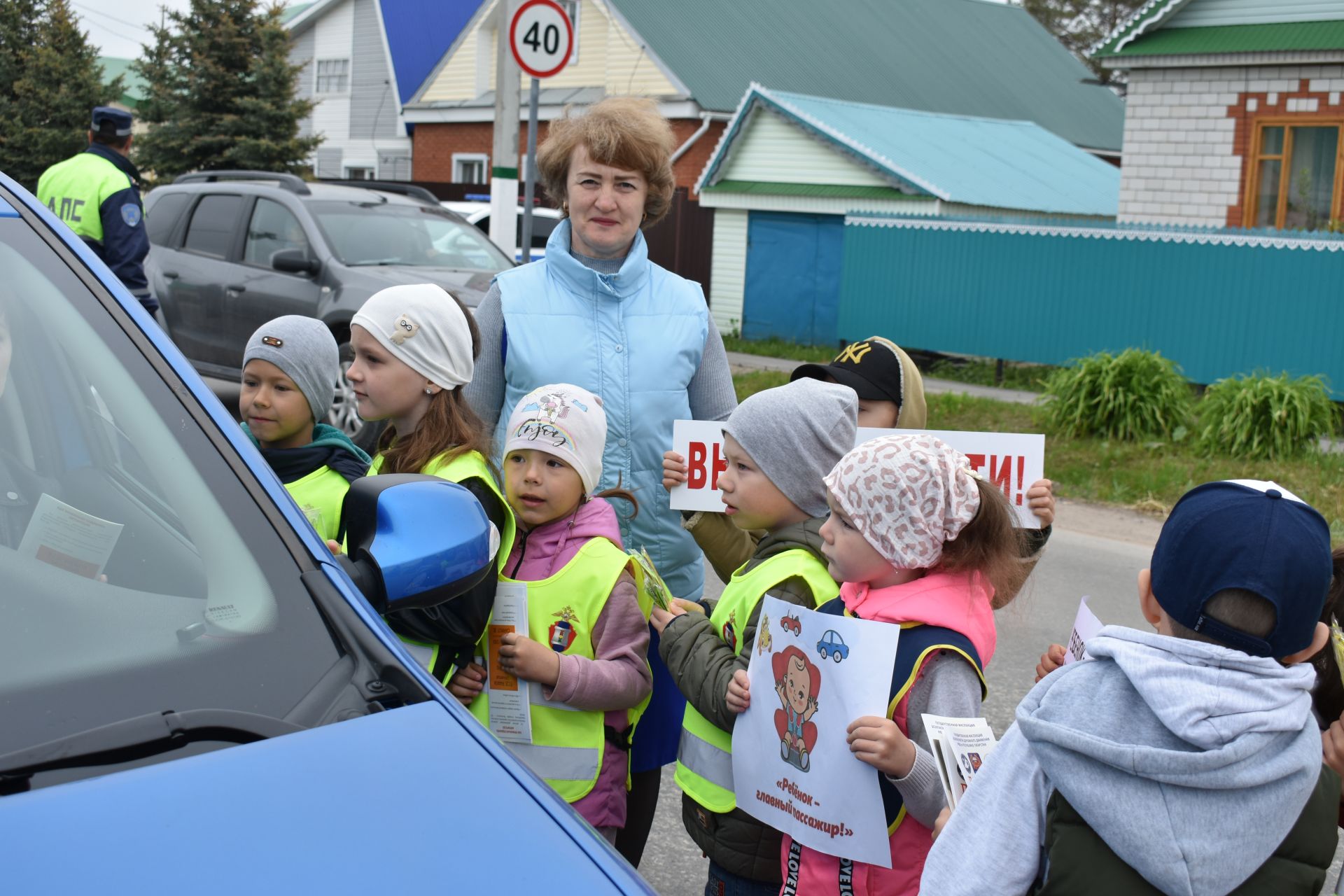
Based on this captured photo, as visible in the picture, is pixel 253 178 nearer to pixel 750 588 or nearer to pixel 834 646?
pixel 750 588

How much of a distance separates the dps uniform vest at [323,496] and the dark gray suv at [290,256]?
6.24m

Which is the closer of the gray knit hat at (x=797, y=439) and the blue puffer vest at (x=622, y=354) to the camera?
the gray knit hat at (x=797, y=439)

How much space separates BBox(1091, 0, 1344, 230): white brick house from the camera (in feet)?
53.9

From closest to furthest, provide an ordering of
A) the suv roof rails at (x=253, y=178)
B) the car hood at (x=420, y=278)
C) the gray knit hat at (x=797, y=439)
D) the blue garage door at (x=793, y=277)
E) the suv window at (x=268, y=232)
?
the gray knit hat at (x=797, y=439) → the car hood at (x=420, y=278) → the suv window at (x=268, y=232) → the suv roof rails at (x=253, y=178) → the blue garage door at (x=793, y=277)

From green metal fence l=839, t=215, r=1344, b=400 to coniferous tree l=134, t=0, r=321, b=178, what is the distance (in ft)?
62.9

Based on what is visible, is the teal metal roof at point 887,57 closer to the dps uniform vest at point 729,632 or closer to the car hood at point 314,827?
the dps uniform vest at point 729,632

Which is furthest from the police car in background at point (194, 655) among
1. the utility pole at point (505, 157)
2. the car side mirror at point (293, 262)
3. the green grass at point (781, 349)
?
the green grass at point (781, 349)

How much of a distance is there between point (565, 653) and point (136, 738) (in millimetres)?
1329

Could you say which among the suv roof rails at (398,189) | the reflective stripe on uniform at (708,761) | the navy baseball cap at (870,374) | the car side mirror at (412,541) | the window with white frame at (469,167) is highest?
the window with white frame at (469,167)

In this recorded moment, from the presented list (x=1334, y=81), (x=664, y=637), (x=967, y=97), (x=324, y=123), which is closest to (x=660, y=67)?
(x=967, y=97)

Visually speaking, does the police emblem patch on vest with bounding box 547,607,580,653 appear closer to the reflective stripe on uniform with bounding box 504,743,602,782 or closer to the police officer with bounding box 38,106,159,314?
the reflective stripe on uniform with bounding box 504,743,602,782

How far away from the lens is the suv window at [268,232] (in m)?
10.7

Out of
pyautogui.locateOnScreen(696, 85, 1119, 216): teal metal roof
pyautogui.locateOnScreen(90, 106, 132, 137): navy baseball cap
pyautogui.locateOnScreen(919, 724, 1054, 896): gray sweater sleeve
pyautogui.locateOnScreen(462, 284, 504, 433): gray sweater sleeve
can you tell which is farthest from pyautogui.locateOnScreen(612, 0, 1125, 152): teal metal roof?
pyautogui.locateOnScreen(919, 724, 1054, 896): gray sweater sleeve

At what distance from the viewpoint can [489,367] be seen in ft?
11.3
